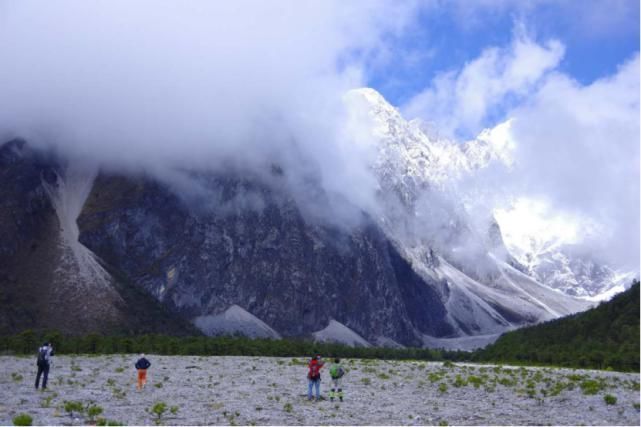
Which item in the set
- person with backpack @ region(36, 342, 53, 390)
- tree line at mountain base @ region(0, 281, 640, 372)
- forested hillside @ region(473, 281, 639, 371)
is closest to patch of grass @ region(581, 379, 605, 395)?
person with backpack @ region(36, 342, 53, 390)

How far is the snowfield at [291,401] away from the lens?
44.6m

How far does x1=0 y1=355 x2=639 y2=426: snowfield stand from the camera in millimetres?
44625

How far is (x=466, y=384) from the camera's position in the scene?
79.0 m

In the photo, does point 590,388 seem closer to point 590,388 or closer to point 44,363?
point 590,388

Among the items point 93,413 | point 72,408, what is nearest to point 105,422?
point 93,413

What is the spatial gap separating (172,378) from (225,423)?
34373mm

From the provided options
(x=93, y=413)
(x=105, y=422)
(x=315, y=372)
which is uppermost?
(x=315, y=372)

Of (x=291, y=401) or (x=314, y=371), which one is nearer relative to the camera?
(x=291, y=401)

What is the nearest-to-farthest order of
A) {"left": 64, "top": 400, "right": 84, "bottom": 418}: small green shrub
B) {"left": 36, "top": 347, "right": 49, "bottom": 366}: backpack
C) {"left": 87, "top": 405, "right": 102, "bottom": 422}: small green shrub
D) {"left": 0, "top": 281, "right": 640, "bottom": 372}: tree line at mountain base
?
1. {"left": 87, "top": 405, "right": 102, "bottom": 422}: small green shrub
2. {"left": 64, "top": 400, "right": 84, "bottom": 418}: small green shrub
3. {"left": 36, "top": 347, "right": 49, "bottom": 366}: backpack
4. {"left": 0, "top": 281, "right": 640, "bottom": 372}: tree line at mountain base

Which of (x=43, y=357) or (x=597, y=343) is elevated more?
→ (x=597, y=343)

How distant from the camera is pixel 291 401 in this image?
54656 mm

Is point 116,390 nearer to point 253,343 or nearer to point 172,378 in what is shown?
point 172,378

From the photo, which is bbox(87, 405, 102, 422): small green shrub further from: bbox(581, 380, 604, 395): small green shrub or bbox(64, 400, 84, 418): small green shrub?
bbox(581, 380, 604, 395): small green shrub

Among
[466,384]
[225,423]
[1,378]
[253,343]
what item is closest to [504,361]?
[253,343]
